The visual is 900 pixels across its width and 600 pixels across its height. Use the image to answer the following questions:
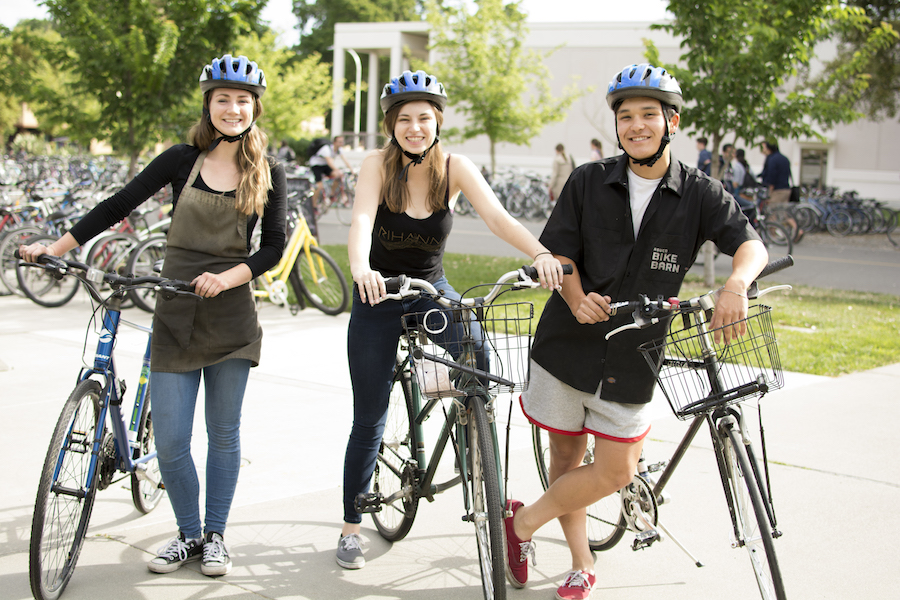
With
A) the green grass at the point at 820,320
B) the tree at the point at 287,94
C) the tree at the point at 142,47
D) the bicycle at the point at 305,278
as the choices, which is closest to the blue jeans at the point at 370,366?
the green grass at the point at 820,320

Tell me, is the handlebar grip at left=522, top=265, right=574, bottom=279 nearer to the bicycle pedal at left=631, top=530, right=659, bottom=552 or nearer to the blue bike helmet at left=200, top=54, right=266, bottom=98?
the bicycle pedal at left=631, top=530, right=659, bottom=552

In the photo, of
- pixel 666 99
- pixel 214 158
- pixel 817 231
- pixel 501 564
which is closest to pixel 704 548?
pixel 501 564

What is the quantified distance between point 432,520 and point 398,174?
66.4 inches

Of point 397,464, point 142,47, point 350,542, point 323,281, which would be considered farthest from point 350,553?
point 142,47

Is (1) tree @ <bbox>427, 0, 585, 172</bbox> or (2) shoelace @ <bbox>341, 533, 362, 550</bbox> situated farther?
(1) tree @ <bbox>427, 0, 585, 172</bbox>

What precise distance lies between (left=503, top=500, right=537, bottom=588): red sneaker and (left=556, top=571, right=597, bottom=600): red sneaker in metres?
0.16

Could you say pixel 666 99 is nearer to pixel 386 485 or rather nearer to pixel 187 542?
pixel 386 485

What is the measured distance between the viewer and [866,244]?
1916 cm

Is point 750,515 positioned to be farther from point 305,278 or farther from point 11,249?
point 11,249

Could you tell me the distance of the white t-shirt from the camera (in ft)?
9.74

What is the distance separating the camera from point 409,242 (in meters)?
3.31

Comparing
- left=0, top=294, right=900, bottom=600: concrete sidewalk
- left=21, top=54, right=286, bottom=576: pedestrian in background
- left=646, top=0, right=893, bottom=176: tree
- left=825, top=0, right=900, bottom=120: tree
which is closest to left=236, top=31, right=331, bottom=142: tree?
left=825, top=0, right=900, bottom=120: tree

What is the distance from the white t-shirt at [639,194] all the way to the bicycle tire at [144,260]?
6.22 m

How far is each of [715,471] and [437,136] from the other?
8.31 feet
